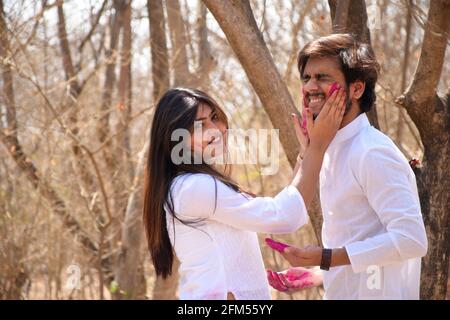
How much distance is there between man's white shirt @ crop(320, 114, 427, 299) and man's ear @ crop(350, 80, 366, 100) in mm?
100

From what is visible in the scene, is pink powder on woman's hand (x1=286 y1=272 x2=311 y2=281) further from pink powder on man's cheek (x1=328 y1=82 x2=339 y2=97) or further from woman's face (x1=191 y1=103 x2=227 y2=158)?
pink powder on man's cheek (x1=328 y1=82 x2=339 y2=97)

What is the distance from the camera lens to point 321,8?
7.64 m

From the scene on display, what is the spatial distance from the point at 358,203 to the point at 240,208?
42 cm

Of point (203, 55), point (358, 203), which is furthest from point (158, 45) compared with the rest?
point (358, 203)

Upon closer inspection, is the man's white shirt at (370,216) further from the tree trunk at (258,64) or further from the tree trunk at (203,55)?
the tree trunk at (203,55)

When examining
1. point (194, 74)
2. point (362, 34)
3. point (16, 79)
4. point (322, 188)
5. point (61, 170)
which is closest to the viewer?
point (322, 188)

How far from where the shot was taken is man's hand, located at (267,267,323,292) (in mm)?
2836

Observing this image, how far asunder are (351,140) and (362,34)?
4.28 ft

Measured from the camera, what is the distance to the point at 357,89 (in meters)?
2.78

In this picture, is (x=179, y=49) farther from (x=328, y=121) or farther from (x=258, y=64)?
(x=328, y=121)

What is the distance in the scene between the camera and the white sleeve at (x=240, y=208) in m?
2.66

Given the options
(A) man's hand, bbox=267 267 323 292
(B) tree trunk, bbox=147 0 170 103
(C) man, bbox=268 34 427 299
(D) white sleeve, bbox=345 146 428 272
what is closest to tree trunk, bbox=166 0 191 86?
(B) tree trunk, bbox=147 0 170 103
